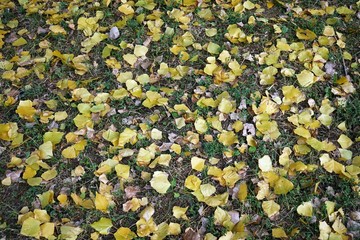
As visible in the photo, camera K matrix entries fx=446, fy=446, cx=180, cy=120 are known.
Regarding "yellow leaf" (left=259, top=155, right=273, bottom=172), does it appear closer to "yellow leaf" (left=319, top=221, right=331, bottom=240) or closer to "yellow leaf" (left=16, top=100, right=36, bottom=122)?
"yellow leaf" (left=319, top=221, right=331, bottom=240)

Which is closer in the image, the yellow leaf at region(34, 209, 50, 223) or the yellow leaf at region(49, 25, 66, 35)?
the yellow leaf at region(34, 209, 50, 223)

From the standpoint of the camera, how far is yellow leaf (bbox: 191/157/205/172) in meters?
2.70

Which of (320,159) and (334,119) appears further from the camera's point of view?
(334,119)

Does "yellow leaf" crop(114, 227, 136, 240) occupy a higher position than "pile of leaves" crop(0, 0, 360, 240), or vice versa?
"pile of leaves" crop(0, 0, 360, 240)

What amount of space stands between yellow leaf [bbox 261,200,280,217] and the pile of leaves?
12mm

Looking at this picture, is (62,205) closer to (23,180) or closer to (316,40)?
(23,180)

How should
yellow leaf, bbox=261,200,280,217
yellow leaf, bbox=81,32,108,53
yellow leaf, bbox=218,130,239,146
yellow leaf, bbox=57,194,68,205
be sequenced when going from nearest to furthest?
yellow leaf, bbox=261,200,280,217 → yellow leaf, bbox=57,194,68,205 → yellow leaf, bbox=218,130,239,146 → yellow leaf, bbox=81,32,108,53

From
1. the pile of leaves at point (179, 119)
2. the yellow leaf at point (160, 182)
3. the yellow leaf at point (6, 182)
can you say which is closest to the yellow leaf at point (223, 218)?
the pile of leaves at point (179, 119)

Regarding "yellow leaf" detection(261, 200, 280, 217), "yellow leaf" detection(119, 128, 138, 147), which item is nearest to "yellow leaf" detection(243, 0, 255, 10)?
"yellow leaf" detection(119, 128, 138, 147)

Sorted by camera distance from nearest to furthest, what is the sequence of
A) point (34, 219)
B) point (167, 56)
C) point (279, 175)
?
point (34, 219) → point (279, 175) → point (167, 56)

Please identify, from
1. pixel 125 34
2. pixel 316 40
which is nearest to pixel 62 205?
pixel 125 34

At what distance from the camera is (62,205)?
8.48 ft

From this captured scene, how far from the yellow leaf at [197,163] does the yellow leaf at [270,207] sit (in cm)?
43

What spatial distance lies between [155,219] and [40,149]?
0.87 m
